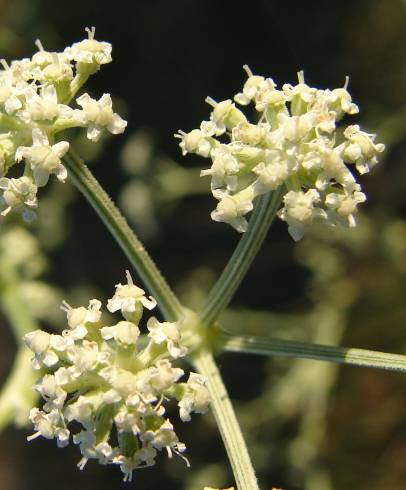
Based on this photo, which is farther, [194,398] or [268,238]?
[268,238]

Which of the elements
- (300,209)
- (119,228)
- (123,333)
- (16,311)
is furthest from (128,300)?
(16,311)

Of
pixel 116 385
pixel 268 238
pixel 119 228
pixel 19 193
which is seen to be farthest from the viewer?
pixel 268 238

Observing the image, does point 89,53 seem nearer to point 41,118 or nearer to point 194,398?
point 41,118

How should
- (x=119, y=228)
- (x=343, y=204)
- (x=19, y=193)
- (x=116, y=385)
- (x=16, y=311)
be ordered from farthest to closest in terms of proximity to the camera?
(x=16, y=311) < (x=119, y=228) < (x=19, y=193) < (x=343, y=204) < (x=116, y=385)

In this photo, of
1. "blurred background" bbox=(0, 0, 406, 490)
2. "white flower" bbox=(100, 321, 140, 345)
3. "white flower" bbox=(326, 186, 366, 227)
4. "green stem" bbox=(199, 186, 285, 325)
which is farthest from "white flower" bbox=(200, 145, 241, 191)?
"blurred background" bbox=(0, 0, 406, 490)

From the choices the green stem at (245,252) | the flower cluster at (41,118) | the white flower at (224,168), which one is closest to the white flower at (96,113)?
the flower cluster at (41,118)

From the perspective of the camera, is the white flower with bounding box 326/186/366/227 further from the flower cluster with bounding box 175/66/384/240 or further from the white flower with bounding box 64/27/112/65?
the white flower with bounding box 64/27/112/65

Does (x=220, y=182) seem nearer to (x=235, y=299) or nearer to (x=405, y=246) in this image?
(x=405, y=246)

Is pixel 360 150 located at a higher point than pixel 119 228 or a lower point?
higher
